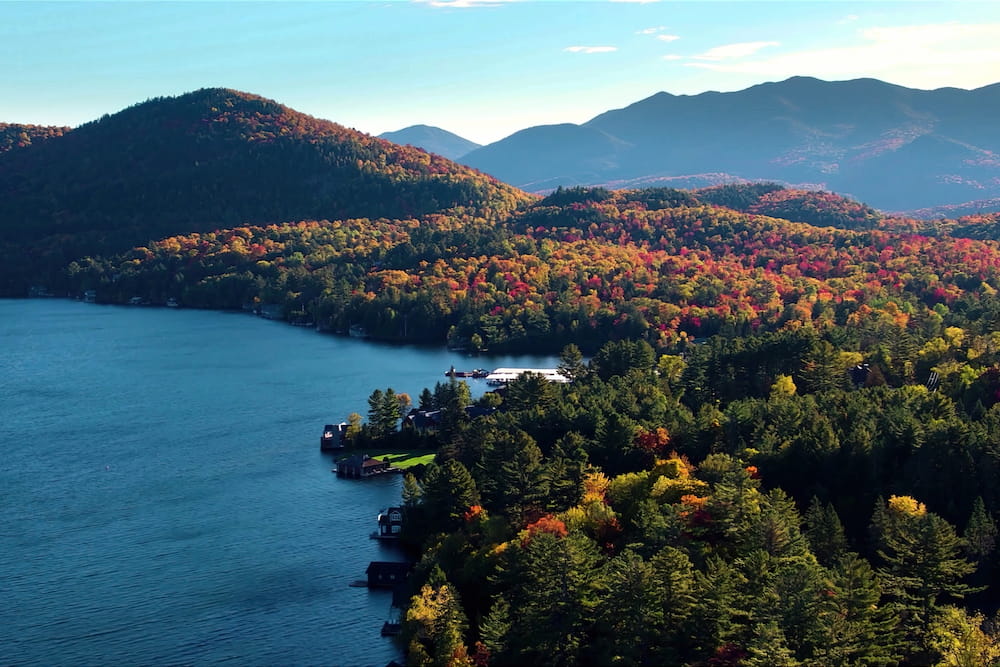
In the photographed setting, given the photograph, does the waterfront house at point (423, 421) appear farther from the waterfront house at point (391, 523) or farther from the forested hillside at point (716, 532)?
the waterfront house at point (391, 523)

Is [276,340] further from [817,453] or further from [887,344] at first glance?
[817,453]

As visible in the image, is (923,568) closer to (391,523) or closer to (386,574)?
(386,574)

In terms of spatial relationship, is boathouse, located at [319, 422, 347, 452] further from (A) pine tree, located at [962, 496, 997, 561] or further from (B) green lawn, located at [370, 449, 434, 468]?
(A) pine tree, located at [962, 496, 997, 561]

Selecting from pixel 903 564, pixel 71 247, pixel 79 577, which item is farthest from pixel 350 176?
pixel 903 564

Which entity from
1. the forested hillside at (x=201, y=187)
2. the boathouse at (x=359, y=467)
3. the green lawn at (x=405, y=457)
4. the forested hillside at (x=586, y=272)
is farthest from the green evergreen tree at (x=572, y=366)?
the forested hillside at (x=201, y=187)

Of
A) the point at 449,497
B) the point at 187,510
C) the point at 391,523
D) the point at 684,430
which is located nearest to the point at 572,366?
the point at 684,430
